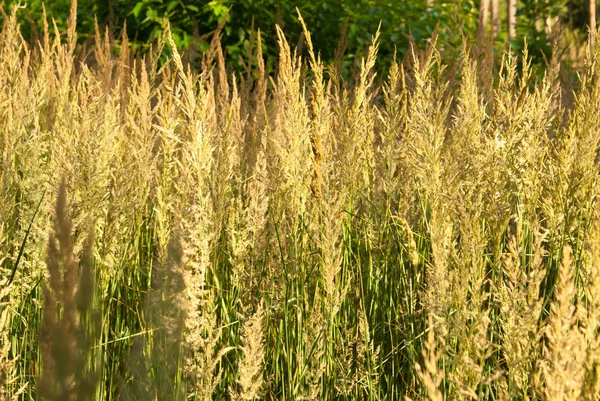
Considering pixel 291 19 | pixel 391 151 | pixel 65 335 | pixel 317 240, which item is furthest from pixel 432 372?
pixel 291 19

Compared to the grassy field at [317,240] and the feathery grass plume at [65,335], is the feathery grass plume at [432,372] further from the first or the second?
the feathery grass plume at [65,335]

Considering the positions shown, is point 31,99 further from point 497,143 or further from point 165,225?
point 497,143

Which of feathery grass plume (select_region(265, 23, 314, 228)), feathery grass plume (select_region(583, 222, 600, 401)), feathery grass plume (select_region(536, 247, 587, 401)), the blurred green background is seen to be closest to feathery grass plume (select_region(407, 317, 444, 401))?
feathery grass plume (select_region(536, 247, 587, 401))

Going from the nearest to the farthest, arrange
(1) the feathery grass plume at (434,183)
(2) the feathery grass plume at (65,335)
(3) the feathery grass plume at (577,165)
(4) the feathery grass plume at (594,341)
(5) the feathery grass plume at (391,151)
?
1. (2) the feathery grass plume at (65,335)
2. (4) the feathery grass plume at (594,341)
3. (1) the feathery grass plume at (434,183)
4. (3) the feathery grass plume at (577,165)
5. (5) the feathery grass plume at (391,151)

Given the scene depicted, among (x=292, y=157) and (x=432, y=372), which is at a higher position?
(x=292, y=157)

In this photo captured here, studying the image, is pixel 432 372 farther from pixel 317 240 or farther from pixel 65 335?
pixel 317 240

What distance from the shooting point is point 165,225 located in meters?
2.40

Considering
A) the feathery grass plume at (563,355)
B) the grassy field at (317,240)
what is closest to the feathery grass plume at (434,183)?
the grassy field at (317,240)

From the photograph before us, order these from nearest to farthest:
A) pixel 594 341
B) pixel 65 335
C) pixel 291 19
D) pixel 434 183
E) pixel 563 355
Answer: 1. pixel 65 335
2. pixel 563 355
3. pixel 594 341
4. pixel 434 183
5. pixel 291 19

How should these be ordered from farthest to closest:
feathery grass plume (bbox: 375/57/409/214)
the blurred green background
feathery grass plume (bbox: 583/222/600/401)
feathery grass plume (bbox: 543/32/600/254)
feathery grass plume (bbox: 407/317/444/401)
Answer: the blurred green background < feathery grass plume (bbox: 375/57/409/214) < feathery grass plume (bbox: 543/32/600/254) < feathery grass plume (bbox: 583/222/600/401) < feathery grass plume (bbox: 407/317/444/401)

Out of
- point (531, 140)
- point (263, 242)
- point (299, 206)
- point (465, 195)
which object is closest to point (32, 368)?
point (263, 242)

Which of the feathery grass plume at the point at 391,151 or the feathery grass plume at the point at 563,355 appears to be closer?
the feathery grass plume at the point at 563,355

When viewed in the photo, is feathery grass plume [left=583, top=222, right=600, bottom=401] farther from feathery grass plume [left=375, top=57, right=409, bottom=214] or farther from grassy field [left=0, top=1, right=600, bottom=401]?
feathery grass plume [left=375, top=57, right=409, bottom=214]

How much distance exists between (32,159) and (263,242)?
0.70 metres
